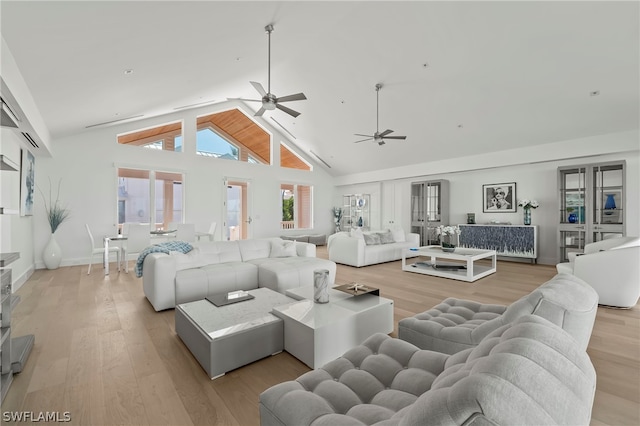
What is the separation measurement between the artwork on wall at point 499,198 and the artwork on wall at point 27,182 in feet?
30.8

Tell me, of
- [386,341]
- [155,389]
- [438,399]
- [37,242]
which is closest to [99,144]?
[37,242]

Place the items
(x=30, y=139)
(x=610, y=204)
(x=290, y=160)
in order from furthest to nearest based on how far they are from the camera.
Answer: (x=290, y=160)
(x=610, y=204)
(x=30, y=139)

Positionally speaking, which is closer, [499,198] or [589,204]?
[589,204]

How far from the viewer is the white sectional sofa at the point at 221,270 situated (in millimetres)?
3311

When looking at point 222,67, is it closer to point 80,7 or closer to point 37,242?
point 80,7

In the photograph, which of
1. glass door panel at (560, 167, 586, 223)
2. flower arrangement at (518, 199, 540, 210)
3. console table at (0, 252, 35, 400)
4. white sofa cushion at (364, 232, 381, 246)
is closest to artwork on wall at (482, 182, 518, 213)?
flower arrangement at (518, 199, 540, 210)

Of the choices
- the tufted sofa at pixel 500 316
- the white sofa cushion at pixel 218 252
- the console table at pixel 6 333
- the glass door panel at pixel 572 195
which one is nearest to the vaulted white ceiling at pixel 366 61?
the glass door panel at pixel 572 195

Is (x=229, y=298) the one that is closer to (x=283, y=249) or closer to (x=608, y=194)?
(x=283, y=249)

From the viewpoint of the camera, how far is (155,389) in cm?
187

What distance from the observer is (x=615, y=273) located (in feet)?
11.3

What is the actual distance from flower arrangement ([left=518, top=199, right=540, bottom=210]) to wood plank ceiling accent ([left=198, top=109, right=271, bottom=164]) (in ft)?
22.8

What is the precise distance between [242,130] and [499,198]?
7362 millimetres

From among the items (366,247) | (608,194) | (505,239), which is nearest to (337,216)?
(366,247)

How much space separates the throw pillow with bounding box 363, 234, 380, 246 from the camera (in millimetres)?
6449
